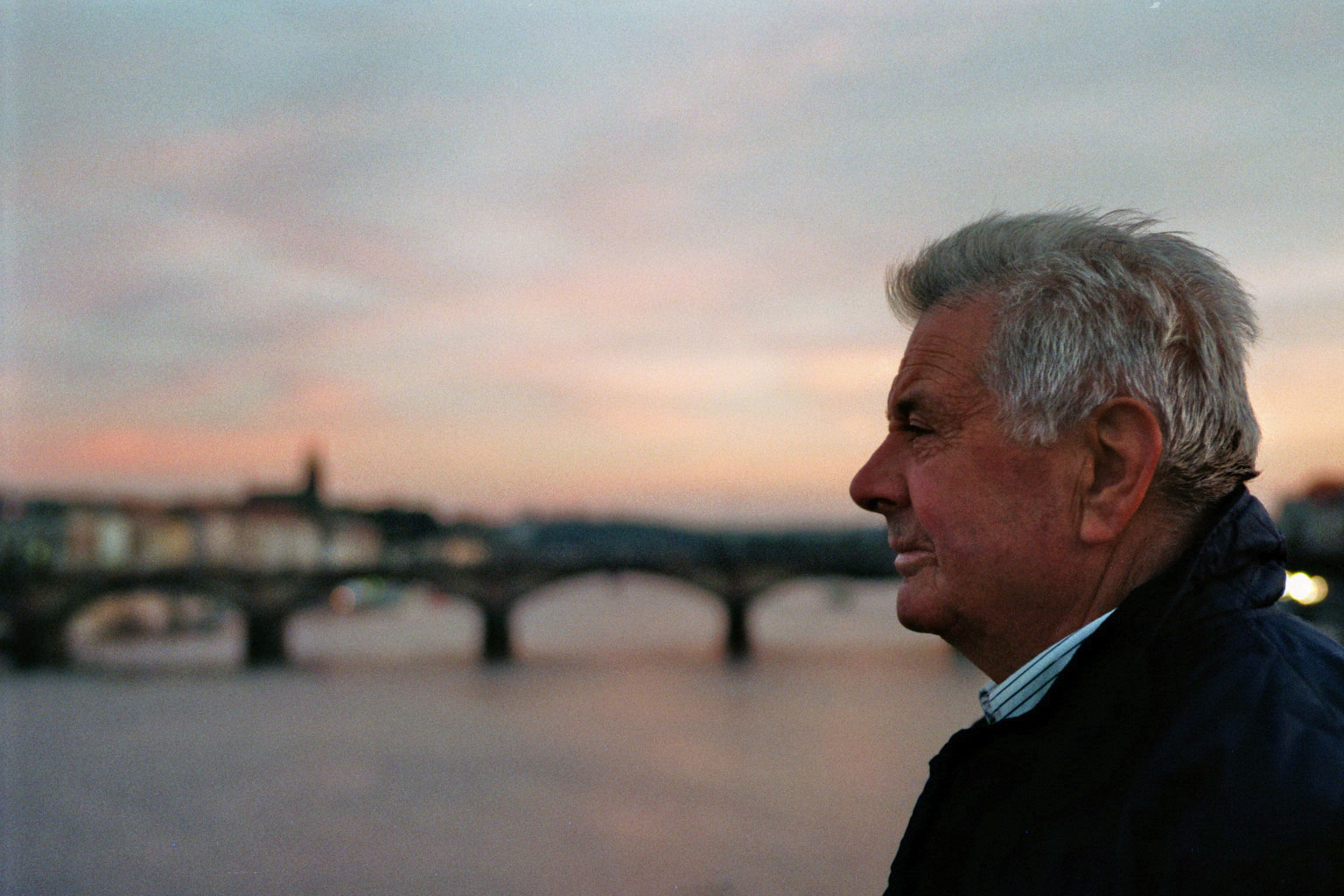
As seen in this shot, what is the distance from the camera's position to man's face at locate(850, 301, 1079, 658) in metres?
0.76

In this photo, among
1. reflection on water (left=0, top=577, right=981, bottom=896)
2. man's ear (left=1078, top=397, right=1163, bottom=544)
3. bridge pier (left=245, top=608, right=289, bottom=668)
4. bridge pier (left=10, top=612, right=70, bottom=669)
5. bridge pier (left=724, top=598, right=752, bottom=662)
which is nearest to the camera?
man's ear (left=1078, top=397, right=1163, bottom=544)

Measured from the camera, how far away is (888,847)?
39.4 ft

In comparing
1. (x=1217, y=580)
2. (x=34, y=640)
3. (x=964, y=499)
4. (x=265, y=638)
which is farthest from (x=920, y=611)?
(x=34, y=640)

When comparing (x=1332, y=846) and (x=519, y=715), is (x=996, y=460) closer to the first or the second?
(x=1332, y=846)

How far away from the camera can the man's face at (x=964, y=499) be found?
2.50ft

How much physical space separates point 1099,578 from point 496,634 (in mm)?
25080

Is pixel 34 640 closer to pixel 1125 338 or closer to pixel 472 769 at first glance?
pixel 472 769

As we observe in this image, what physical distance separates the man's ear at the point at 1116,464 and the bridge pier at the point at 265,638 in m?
25.6

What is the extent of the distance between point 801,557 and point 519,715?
28.2 ft

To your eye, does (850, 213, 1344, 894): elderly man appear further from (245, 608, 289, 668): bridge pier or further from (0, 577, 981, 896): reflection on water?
(245, 608, 289, 668): bridge pier

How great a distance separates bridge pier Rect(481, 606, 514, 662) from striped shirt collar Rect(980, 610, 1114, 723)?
24.7m

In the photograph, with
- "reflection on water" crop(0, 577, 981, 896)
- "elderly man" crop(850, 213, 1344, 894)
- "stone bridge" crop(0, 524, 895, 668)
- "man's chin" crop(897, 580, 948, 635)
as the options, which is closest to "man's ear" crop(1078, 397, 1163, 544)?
"elderly man" crop(850, 213, 1344, 894)

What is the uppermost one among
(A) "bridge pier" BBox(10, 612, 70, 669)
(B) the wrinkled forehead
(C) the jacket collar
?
(B) the wrinkled forehead

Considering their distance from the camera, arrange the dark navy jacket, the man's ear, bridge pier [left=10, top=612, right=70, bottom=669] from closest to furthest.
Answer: the dark navy jacket < the man's ear < bridge pier [left=10, top=612, right=70, bottom=669]
